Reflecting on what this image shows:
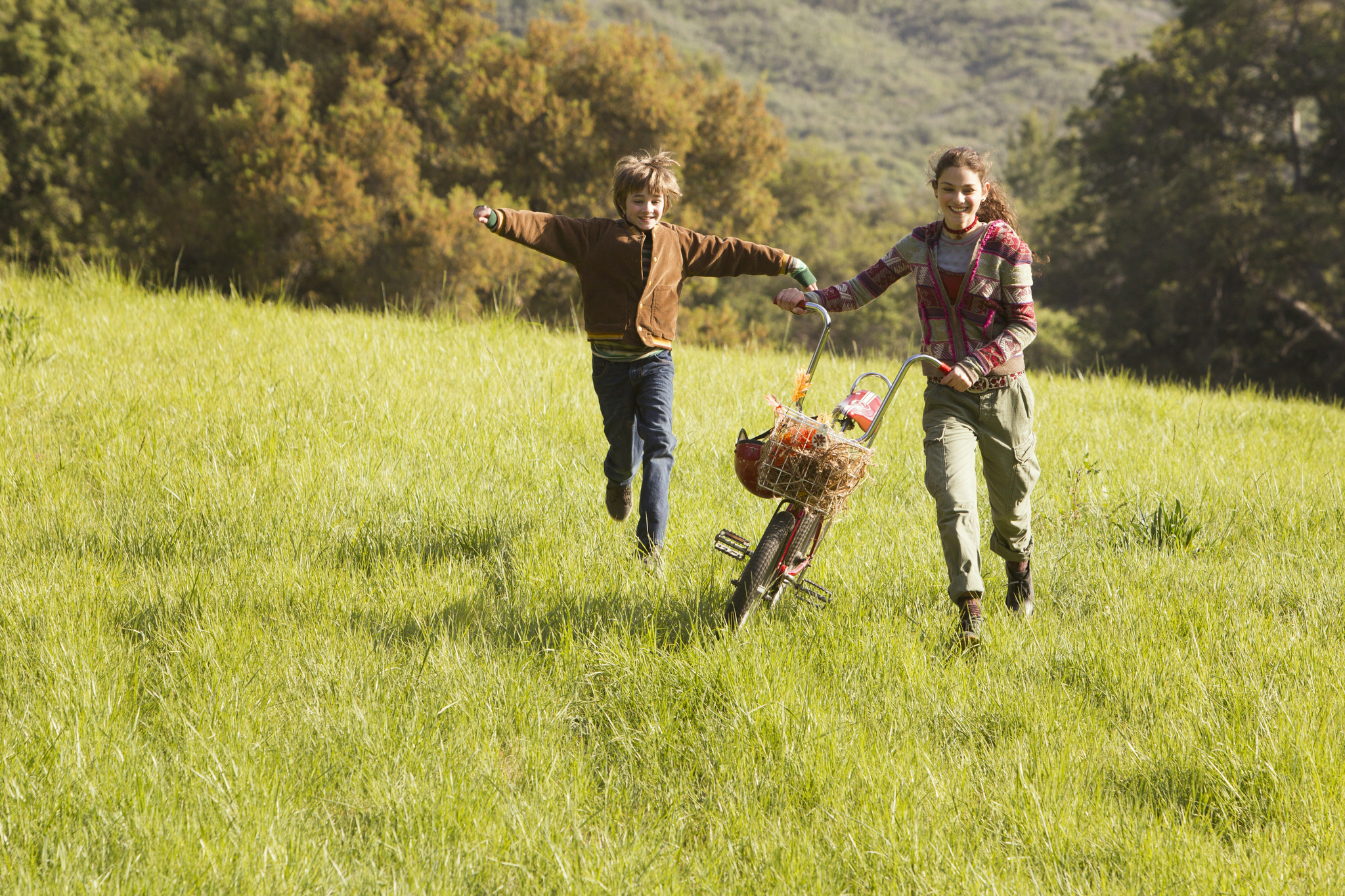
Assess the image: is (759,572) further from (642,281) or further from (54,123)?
(54,123)

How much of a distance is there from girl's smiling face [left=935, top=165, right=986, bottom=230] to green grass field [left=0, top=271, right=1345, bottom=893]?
1.64m

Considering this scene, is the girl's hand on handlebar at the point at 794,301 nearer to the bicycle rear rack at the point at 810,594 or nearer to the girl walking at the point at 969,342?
the girl walking at the point at 969,342

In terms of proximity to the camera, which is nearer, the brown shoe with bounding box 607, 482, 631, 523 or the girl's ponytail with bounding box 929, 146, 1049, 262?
the girl's ponytail with bounding box 929, 146, 1049, 262

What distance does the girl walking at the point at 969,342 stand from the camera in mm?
3521

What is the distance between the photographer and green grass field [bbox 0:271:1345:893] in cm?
240

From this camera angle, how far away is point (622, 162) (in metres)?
4.27

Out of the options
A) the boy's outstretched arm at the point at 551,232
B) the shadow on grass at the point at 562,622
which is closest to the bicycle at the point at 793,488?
the shadow on grass at the point at 562,622

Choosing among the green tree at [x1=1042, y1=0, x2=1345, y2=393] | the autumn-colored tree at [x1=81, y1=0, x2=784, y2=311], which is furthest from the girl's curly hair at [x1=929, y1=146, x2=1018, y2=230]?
the green tree at [x1=1042, y1=0, x2=1345, y2=393]

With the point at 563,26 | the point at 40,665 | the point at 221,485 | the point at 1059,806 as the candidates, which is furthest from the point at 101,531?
the point at 563,26

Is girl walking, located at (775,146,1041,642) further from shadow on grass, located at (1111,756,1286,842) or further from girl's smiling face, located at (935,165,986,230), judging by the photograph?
shadow on grass, located at (1111,756,1286,842)

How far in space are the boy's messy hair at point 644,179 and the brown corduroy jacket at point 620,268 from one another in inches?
5.1

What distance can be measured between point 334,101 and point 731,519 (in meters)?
24.0

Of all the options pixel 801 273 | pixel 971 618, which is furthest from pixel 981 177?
pixel 971 618

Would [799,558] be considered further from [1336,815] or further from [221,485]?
[221,485]
